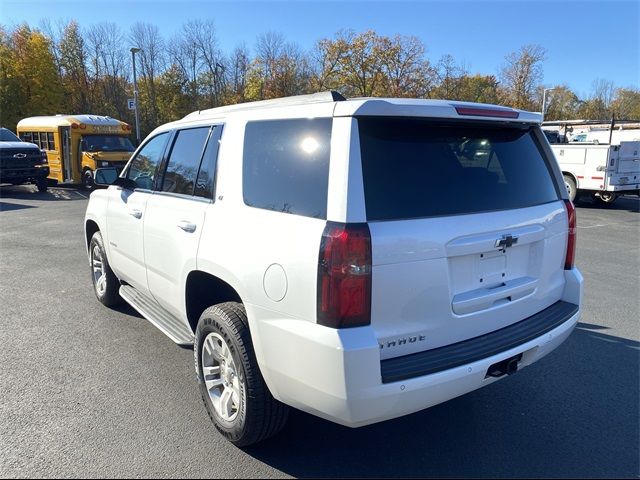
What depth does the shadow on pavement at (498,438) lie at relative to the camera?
2738 mm

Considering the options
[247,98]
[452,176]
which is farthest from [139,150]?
[247,98]

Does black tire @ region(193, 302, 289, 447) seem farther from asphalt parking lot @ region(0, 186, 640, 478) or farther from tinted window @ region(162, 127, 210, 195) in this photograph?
tinted window @ region(162, 127, 210, 195)

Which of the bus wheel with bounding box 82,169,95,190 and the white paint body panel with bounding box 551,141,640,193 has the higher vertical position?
the white paint body panel with bounding box 551,141,640,193

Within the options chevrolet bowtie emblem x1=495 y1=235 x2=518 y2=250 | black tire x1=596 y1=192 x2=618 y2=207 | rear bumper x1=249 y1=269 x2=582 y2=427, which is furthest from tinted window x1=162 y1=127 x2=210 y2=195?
black tire x1=596 y1=192 x2=618 y2=207

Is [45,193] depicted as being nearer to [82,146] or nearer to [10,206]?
[82,146]

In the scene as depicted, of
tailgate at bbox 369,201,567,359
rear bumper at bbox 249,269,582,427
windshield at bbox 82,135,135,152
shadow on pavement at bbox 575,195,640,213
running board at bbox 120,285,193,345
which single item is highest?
windshield at bbox 82,135,135,152

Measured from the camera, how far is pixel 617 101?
6581 cm

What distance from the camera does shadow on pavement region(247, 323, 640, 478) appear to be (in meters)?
2.74

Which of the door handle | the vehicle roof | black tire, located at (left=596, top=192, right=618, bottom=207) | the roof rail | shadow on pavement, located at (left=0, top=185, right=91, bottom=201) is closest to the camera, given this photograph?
the roof rail

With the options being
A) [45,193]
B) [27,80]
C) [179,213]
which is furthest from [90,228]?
[27,80]

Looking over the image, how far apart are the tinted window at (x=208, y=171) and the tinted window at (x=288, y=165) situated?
1.16 feet

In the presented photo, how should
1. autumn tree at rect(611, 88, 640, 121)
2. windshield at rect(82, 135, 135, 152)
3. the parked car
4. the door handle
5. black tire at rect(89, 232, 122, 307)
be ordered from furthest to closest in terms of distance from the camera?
autumn tree at rect(611, 88, 640, 121), windshield at rect(82, 135, 135, 152), the parked car, black tire at rect(89, 232, 122, 307), the door handle

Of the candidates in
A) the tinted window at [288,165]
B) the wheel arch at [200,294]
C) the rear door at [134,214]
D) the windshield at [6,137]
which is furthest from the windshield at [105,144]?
the tinted window at [288,165]

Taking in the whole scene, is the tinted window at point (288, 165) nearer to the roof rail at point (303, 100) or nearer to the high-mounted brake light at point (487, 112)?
the roof rail at point (303, 100)
